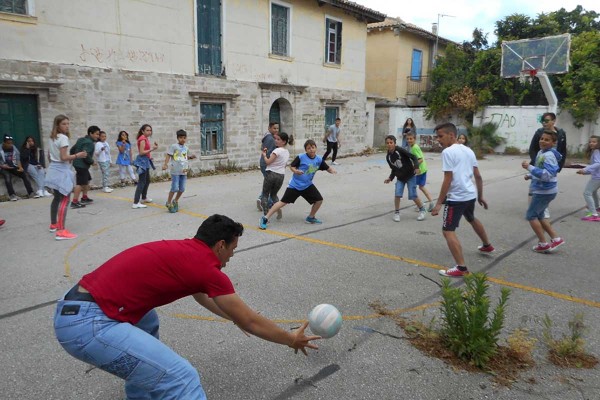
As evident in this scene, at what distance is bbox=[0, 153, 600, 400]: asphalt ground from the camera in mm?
3127

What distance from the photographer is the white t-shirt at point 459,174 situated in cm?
532

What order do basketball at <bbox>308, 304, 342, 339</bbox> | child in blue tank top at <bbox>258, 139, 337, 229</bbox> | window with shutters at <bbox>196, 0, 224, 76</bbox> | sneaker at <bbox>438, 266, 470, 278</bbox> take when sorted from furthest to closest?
window with shutters at <bbox>196, 0, 224, 76</bbox> → child in blue tank top at <bbox>258, 139, 337, 229</bbox> → sneaker at <bbox>438, 266, 470, 278</bbox> → basketball at <bbox>308, 304, 342, 339</bbox>

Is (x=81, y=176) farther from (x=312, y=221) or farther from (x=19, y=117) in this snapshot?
(x=312, y=221)

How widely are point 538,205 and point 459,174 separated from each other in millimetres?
1533

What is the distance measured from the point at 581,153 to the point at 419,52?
1131 cm

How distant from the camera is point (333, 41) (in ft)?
63.7

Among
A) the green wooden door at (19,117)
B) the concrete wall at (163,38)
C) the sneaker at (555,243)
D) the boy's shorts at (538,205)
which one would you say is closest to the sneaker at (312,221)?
the boy's shorts at (538,205)

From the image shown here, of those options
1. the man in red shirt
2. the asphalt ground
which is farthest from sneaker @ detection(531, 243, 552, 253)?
the man in red shirt

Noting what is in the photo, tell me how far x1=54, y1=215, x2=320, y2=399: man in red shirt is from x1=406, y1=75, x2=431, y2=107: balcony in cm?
2596

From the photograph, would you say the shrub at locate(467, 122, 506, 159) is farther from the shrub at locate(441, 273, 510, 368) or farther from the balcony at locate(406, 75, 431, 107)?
the shrub at locate(441, 273, 510, 368)

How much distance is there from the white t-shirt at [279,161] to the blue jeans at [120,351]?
5723 millimetres

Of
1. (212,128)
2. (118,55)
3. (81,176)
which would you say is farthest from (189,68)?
(81,176)

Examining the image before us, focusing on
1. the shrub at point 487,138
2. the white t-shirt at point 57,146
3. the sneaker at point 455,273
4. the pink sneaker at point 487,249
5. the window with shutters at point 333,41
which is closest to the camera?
the sneaker at point 455,273

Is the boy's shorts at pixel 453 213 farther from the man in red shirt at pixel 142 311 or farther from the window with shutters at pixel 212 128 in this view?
the window with shutters at pixel 212 128
